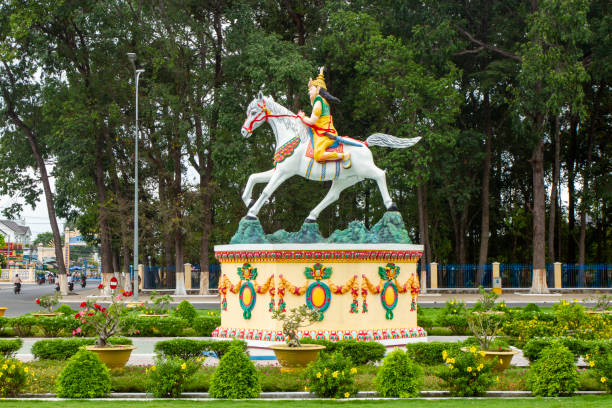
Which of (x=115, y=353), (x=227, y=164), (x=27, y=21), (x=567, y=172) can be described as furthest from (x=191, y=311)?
(x=567, y=172)

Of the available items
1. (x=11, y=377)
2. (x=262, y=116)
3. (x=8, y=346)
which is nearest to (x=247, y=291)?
(x=262, y=116)

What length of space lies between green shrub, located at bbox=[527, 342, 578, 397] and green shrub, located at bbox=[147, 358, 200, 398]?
530 centimetres

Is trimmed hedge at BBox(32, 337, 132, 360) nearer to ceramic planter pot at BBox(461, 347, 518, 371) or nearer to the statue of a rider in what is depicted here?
the statue of a rider

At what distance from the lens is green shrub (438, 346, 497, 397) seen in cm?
1147

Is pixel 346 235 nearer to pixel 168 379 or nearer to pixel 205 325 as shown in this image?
pixel 205 325

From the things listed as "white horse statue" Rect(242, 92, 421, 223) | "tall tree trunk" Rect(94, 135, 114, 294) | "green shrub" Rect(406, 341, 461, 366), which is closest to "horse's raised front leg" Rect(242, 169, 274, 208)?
"white horse statue" Rect(242, 92, 421, 223)

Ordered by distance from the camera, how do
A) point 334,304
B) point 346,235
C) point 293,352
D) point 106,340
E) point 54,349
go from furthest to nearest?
point 346,235 → point 334,304 → point 54,349 → point 106,340 → point 293,352

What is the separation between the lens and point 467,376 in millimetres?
11508

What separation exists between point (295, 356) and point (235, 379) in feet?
6.76

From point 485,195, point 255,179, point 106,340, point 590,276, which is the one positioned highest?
point 485,195

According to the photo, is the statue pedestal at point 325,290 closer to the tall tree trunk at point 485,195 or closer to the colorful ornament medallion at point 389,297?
the colorful ornament medallion at point 389,297

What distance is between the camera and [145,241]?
41281 mm

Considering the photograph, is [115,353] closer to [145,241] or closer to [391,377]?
[391,377]

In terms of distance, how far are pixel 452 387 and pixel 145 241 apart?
104ft
